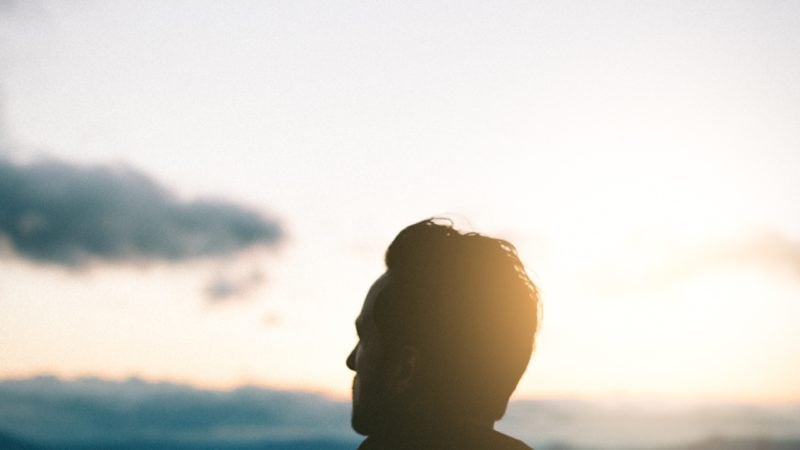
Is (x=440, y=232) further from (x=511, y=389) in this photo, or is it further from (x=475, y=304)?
(x=511, y=389)

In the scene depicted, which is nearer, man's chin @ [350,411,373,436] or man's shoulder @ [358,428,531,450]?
man's shoulder @ [358,428,531,450]

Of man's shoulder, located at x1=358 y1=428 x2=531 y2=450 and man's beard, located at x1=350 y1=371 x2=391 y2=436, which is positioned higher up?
man's beard, located at x1=350 y1=371 x2=391 y2=436

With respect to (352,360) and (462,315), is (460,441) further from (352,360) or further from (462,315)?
(352,360)

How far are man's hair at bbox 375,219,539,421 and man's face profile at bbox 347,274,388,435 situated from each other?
0.09 metres

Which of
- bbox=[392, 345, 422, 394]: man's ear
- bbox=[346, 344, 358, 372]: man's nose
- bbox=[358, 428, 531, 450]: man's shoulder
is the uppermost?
bbox=[346, 344, 358, 372]: man's nose

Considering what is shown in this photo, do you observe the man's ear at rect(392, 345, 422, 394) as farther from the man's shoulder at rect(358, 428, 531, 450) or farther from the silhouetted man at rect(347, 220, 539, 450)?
the man's shoulder at rect(358, 428, 531, 450)

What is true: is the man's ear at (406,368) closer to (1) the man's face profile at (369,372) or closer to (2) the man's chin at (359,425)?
(1) the man's face profile at (369,372)

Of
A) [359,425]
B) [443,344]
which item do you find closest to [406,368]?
[443,344]

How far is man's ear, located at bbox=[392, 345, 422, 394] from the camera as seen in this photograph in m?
5.12

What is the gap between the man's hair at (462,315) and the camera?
5.09 meters

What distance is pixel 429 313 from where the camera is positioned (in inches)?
203

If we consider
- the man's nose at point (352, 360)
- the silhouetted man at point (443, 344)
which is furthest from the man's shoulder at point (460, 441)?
the man's nose at point (352, 360)

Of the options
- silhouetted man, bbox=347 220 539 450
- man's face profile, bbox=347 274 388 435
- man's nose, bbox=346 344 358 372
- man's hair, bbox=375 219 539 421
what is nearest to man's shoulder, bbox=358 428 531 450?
silhouetted man, bbox=347 220 539 450

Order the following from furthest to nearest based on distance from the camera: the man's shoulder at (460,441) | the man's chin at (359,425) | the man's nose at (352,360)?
the man's nose at (352,360) → the man's chin at (359,425) → the man's shoulder at (460,441)
